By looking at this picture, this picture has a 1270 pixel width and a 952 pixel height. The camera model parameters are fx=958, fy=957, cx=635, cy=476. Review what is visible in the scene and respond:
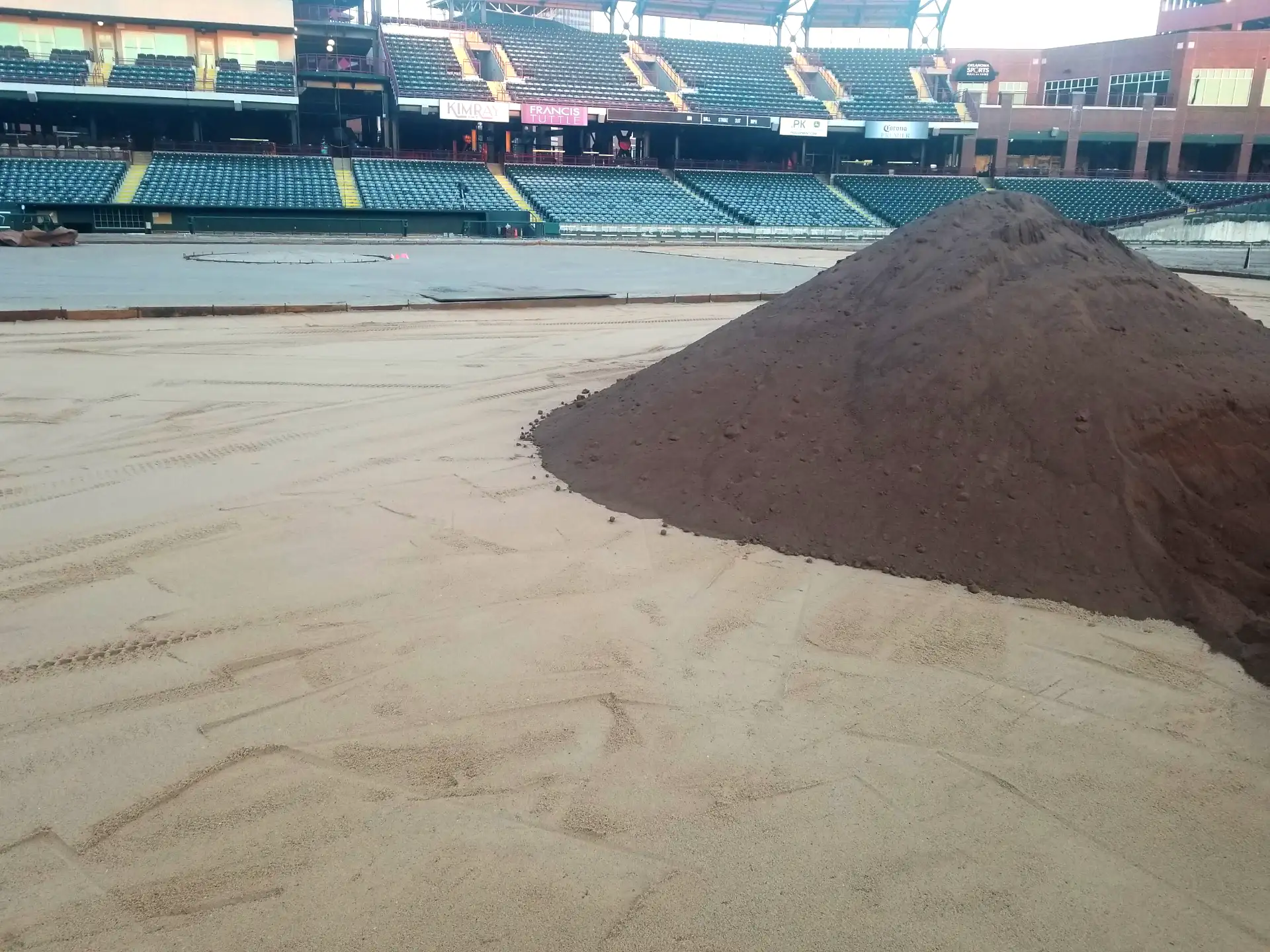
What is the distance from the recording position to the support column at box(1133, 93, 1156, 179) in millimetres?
53000

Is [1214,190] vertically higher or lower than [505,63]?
lower

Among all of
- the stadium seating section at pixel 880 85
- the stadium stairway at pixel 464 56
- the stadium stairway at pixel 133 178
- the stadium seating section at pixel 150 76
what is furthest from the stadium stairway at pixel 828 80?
the stadium stairway at pixel 133 178

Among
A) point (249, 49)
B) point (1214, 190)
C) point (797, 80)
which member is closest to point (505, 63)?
point (249, 49)

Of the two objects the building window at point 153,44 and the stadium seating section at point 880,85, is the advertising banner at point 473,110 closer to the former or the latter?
the building window at point 153,44

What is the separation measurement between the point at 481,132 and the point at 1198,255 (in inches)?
1301

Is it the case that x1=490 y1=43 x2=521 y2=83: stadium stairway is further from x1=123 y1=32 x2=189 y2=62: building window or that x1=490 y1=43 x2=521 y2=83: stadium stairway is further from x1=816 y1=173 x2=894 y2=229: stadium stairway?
x1=816 y1=173 x2=894 y2=229: stadium stairway

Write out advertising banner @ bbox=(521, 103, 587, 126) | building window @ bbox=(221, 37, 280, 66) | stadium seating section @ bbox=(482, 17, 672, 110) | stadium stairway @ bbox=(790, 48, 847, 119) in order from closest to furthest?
→ 1. building window @ bbox=(221, 37, 280, 66)
2. advertising banner @ bbox=(521, 103, 587, 126)
3. stadium seating section @ bbox=(482, 17, 672, 110)
4. stadium stairway @ bbox=(790, 48, 847, 119)

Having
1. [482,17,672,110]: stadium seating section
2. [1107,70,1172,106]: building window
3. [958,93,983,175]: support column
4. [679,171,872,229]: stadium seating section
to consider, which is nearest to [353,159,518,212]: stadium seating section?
[482,17,672,110]: stadium seating section

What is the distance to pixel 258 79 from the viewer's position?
41875 millimetres

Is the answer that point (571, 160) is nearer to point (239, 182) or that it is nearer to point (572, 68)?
point (572, 68)

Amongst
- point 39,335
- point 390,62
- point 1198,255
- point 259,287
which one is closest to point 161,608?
point 39,335

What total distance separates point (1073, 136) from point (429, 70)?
35393 mm

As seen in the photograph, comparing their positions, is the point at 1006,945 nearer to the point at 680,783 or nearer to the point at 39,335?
the point at 680,783

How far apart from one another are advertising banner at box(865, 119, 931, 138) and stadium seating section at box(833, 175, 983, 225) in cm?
204
